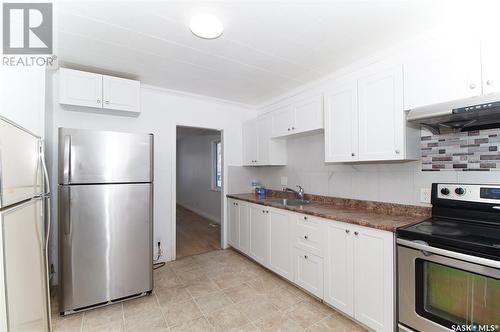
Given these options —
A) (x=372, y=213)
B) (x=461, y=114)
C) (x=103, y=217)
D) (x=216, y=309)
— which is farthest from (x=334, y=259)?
(x=103, y=217)

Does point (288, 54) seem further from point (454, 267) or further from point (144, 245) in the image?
point (144, 245)

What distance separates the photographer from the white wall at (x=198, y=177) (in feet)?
18.6

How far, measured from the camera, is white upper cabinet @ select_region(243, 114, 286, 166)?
327 cm

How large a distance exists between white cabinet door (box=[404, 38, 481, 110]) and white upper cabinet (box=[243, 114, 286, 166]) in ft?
5.76

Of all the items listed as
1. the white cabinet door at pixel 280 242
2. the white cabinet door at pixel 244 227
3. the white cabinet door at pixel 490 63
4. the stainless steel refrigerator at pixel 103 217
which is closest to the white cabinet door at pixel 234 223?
the white cabinet door at pixel 244 227

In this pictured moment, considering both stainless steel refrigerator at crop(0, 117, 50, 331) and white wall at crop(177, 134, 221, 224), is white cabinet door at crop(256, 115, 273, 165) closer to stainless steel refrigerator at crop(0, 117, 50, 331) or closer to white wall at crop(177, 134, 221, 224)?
white wall at crop(177, 134, 221, 224)

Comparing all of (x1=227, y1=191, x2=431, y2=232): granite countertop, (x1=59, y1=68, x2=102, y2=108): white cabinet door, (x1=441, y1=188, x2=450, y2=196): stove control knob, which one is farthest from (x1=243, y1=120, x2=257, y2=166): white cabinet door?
(x1=441, y1=188, x2=450, y2=196): stove control knob

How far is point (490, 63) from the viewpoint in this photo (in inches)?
54.9

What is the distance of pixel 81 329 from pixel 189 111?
2.68 m

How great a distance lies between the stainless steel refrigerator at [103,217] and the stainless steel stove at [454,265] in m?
2.22

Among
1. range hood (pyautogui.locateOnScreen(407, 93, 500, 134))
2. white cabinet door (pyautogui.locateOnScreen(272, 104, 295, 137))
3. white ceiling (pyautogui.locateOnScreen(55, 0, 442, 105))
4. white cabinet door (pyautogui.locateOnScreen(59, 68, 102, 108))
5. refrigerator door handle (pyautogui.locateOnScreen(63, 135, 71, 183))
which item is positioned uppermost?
white ceiling (pyautogui.locateOnScreen(55, 0, 442, 105))

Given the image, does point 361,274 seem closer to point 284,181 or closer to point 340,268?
point 340,268

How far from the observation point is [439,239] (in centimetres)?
136

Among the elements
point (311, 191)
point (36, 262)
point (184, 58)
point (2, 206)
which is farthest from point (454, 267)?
point (184, 58)
